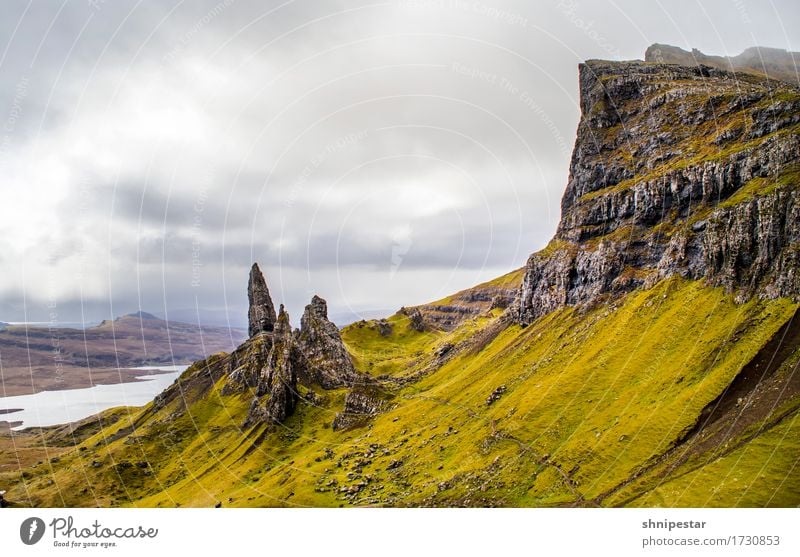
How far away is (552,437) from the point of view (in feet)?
352

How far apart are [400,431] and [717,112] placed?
178249mm

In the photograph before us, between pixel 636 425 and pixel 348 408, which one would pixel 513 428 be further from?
pixel 348 408

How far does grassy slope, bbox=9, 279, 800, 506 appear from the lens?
275ft

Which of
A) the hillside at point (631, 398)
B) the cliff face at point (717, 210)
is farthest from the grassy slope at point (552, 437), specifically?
the cliff face at point (717, 210)

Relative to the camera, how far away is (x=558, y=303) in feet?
655
